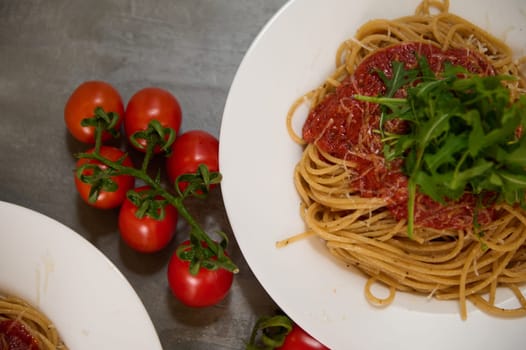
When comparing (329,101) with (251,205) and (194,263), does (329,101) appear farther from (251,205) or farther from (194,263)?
(194,263)

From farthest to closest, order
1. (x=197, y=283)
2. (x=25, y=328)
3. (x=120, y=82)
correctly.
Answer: (x=120, y=82) < (x=197, y=283) < (x=25, y=328)

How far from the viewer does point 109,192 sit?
7.26 ft

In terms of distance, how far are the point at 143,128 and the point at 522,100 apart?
143 cm

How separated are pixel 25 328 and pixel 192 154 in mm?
914

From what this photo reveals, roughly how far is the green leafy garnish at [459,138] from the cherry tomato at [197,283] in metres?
0.80

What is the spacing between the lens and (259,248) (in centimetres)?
193

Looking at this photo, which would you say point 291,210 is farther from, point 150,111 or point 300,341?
point 150,111

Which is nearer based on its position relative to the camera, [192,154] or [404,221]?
[404,221]

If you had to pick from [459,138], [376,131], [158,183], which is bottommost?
[158,183]

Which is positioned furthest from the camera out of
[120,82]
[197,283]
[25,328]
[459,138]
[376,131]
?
[120,82]

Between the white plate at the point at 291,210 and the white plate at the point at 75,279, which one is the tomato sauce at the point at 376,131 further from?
the white plate at the point at 75,279

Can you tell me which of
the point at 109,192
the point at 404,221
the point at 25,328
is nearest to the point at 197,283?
the point at 109,192

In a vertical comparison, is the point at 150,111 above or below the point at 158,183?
above

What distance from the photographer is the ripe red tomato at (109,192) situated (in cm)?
221
